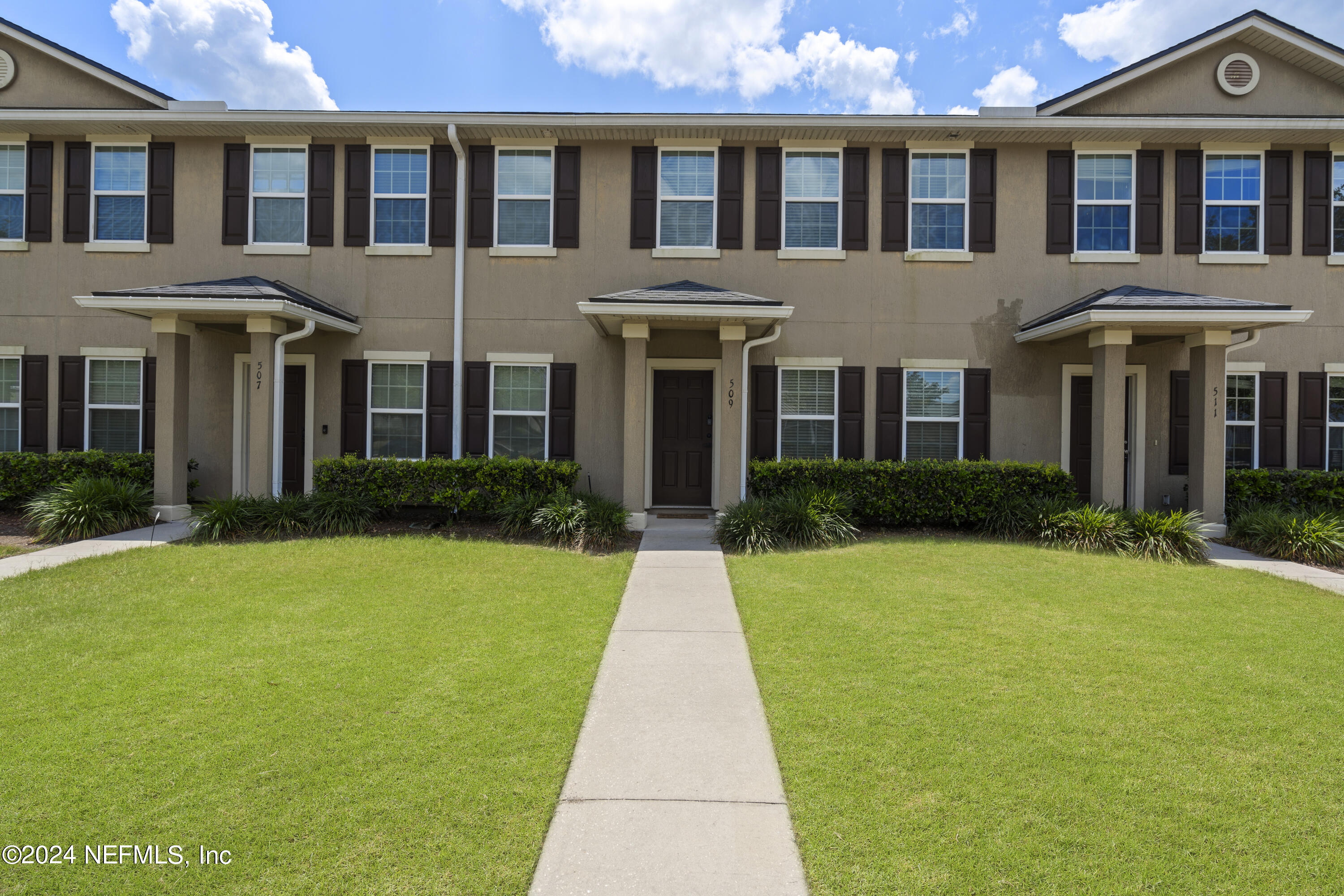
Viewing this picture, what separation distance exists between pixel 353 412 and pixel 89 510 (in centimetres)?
339

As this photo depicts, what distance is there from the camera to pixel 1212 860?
2.46m

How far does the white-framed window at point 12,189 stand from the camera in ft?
34.9

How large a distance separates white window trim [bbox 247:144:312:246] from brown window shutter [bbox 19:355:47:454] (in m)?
3.86

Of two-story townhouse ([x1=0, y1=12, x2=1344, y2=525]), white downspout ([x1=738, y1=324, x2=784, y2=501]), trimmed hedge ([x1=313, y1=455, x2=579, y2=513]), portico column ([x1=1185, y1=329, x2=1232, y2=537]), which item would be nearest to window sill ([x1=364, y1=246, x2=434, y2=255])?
two-story townhouse ([x1=0, y1=12, x2=1344, y2=525])

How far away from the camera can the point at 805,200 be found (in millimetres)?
10523

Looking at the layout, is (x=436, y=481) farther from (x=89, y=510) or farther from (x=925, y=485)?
(x=925, y=485)

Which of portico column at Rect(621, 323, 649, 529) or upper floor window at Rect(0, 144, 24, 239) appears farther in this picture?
upper floor window at Rect(0, 144, 24, 239)

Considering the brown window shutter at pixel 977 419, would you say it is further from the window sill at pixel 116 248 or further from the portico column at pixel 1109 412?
the window sill at pixel 116 248

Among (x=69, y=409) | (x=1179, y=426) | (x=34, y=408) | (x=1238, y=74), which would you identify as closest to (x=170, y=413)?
(x=69, y=409)

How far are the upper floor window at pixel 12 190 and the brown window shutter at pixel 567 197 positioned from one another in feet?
27.7

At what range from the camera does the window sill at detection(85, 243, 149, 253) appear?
10.6 m

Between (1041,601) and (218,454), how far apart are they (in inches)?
455

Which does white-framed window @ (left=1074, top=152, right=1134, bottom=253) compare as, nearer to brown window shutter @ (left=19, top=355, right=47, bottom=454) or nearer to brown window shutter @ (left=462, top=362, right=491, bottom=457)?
brown window shutter @ (left=462, top=362, right=491, bottom=457)

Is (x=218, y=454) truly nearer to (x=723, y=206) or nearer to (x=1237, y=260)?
(x=723, y=206)
